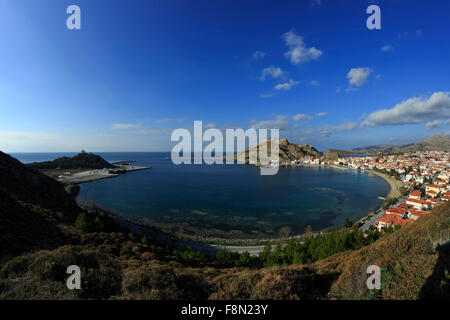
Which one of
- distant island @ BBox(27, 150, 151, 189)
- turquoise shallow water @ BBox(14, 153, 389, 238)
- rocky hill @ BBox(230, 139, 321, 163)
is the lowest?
turquoise shallow water @ BBox(14, 153, 389, 238)

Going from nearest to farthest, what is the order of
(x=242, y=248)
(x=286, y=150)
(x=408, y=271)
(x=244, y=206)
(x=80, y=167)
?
(x=408, y=271) < (x=242, y=248) < (x=244, y=206) < (x=80, y=167) < (x=286, y=150)

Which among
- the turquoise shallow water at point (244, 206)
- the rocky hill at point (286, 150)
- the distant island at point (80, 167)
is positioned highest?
the rocky hill at point (286, 150)

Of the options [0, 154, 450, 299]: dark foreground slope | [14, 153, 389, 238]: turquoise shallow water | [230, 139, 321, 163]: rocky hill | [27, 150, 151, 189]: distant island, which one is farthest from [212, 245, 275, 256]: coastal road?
[230, 139, 321, 163]: rocky hill

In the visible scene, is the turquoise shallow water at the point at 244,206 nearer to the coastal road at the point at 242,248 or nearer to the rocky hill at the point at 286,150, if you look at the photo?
the coastal road at the point at 242,248

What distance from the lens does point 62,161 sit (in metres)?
73.2

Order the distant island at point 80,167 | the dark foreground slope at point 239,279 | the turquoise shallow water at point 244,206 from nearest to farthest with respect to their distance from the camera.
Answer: the dark foreground slope at point 239,279
the turquoise shallow water at point 244,206
the distant island at point 80,167

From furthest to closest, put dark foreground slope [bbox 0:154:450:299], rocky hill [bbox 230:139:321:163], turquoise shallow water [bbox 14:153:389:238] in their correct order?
rocky hill [bbox 230:139:321:163] < turquoise shallow water [bbox 14:153:389:238] < dark foreground slope [bbox 0:154:450:299]

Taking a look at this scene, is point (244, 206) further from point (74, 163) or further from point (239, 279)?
point (74, 163)

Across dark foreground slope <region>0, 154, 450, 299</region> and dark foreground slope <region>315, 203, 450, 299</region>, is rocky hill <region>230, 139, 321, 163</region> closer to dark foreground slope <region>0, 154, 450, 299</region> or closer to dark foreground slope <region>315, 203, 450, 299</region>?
dark foreground slope <region>315, 203, 450, 299</region>

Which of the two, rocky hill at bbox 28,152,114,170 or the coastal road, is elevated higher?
rocky hill at bbox 28,152,114,170

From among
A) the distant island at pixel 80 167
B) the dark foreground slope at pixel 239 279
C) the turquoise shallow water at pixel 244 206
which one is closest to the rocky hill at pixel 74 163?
the distant island at pixel 80 167

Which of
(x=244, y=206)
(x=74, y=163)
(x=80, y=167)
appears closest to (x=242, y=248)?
(x=244, y=206)
